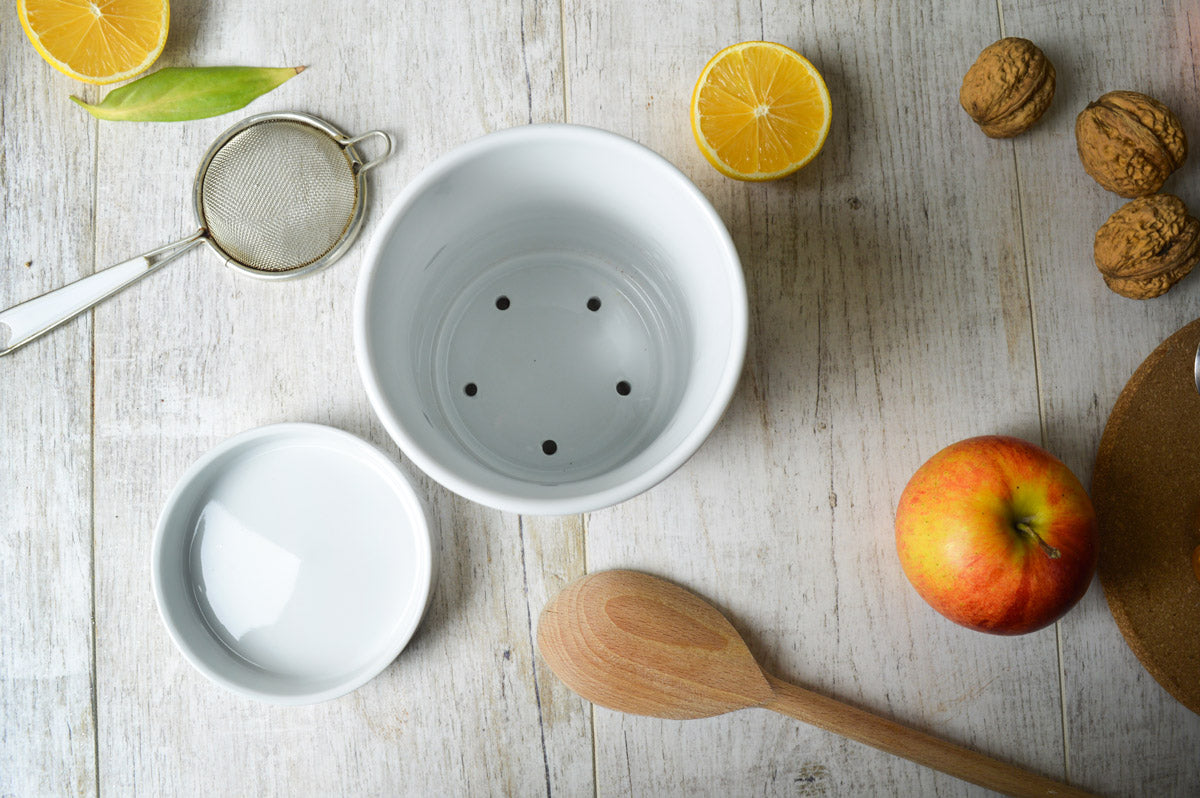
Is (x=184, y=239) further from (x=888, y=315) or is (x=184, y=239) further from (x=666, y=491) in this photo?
(x=888, y=315)

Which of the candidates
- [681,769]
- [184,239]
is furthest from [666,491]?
[184,239]

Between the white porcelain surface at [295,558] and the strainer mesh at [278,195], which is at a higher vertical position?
the strainer mesh at [278,195]

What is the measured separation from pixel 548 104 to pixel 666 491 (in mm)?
324

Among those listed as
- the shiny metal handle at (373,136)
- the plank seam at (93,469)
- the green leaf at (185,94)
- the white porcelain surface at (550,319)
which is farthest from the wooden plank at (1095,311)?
the plank seam at (93,469)

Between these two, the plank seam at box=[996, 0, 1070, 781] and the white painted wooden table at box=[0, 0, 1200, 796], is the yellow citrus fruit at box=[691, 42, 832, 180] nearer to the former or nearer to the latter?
the white painted wooden table at box=[0, 0, 1200, 796]

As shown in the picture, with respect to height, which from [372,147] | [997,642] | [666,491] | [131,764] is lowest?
[131,764]

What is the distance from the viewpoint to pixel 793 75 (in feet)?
2.05

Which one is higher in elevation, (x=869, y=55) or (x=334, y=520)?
(x=869, y=55)

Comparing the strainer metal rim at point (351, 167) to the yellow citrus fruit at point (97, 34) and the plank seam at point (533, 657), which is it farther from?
the plank seam at point (533, 657)

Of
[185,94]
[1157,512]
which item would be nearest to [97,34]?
[185,94]

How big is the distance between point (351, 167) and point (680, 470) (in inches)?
13.9

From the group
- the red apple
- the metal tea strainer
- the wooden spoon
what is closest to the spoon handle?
the wooden spoon

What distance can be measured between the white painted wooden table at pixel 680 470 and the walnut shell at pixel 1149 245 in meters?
0.03

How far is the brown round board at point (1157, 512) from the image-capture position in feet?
2.09
